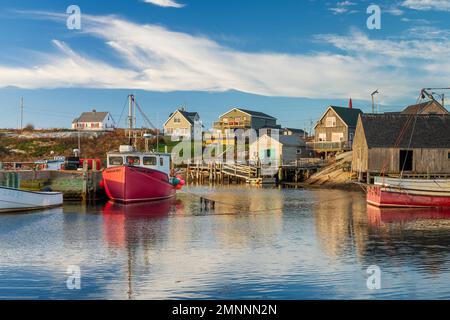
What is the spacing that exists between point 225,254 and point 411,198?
19.4m

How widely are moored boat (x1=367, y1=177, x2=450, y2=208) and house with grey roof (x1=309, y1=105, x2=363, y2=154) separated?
3996 centimetres

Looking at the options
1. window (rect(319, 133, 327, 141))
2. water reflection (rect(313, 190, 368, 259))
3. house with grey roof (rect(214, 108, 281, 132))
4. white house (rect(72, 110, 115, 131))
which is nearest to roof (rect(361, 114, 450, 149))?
water reflection (rect(313, 190, 368, 259))

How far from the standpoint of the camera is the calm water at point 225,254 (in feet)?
46.2

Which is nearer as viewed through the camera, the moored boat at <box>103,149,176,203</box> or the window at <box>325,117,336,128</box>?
the moored boat at <box>103,149,176,203</box>

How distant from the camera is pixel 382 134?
51125 millimetres

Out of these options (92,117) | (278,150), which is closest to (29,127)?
(92,117)

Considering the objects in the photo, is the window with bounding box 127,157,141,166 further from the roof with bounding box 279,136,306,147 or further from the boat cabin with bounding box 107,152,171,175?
the roof with bounding box 279,136,306,147

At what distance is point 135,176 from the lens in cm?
3825

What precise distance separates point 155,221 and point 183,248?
862 centimetres

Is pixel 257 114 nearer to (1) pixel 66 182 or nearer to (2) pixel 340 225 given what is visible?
(1) pixel 66 182

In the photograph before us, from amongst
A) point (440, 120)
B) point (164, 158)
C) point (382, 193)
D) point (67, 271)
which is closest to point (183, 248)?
point (67, 271)

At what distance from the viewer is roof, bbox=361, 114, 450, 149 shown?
50.5m
